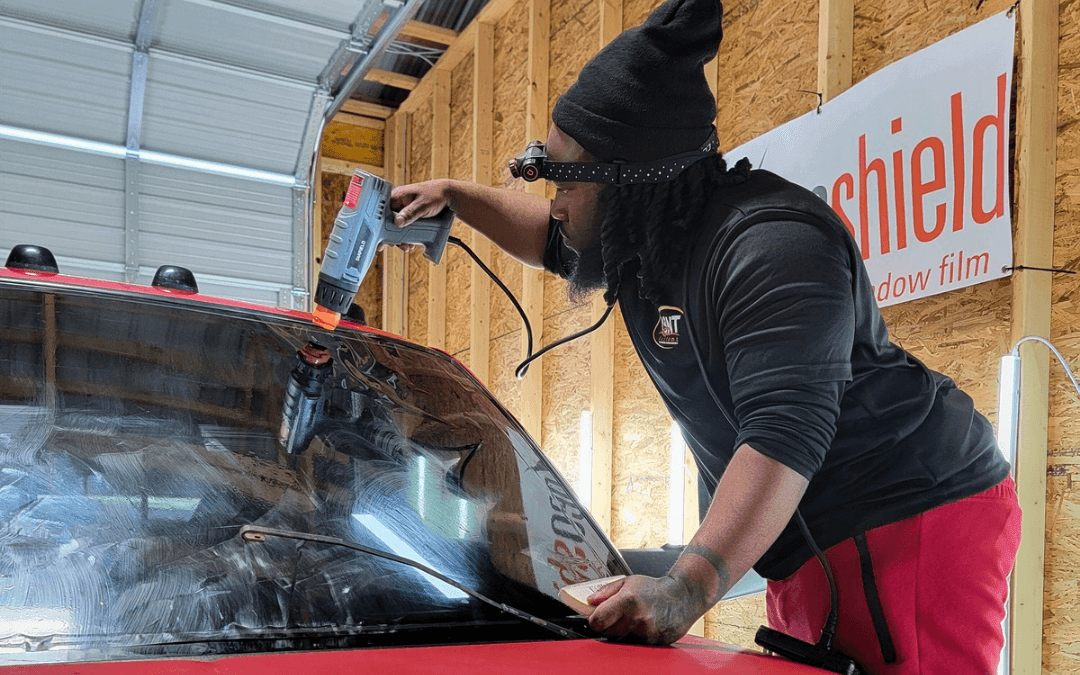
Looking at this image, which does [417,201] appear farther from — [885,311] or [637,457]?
[637,457]

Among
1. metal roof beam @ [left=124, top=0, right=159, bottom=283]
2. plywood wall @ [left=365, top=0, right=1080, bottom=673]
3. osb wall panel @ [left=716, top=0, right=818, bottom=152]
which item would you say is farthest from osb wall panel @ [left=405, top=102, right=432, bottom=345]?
osb wall panel @ [left=716, top=0, right=818, bottom=152]

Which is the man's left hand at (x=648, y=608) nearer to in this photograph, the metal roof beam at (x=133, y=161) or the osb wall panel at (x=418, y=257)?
the metal roof beam at (x=133, y=161)

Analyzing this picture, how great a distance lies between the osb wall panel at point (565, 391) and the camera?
610cm

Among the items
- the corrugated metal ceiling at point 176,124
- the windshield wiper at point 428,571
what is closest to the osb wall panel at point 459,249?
the corrugated metal ceiling at point 176,124

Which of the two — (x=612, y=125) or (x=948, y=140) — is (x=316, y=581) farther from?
(x=948, y=140)

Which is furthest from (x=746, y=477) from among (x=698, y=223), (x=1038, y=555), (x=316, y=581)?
(x=1038, y=555)

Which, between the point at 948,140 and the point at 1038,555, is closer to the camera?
the point at 1038,555

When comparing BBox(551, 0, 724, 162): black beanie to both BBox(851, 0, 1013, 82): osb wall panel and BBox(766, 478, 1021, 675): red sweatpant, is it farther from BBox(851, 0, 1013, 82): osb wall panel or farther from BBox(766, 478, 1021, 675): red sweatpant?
BBox(851, 0, 1013, 82): osb wall panel

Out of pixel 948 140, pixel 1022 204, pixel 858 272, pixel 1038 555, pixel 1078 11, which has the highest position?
pixel 1078 11

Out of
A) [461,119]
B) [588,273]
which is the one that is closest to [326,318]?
[588,273]

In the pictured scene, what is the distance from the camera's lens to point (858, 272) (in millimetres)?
1416

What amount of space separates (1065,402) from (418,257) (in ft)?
22.6

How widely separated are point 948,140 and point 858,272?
2.39 m

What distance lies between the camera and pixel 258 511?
1226 mm
